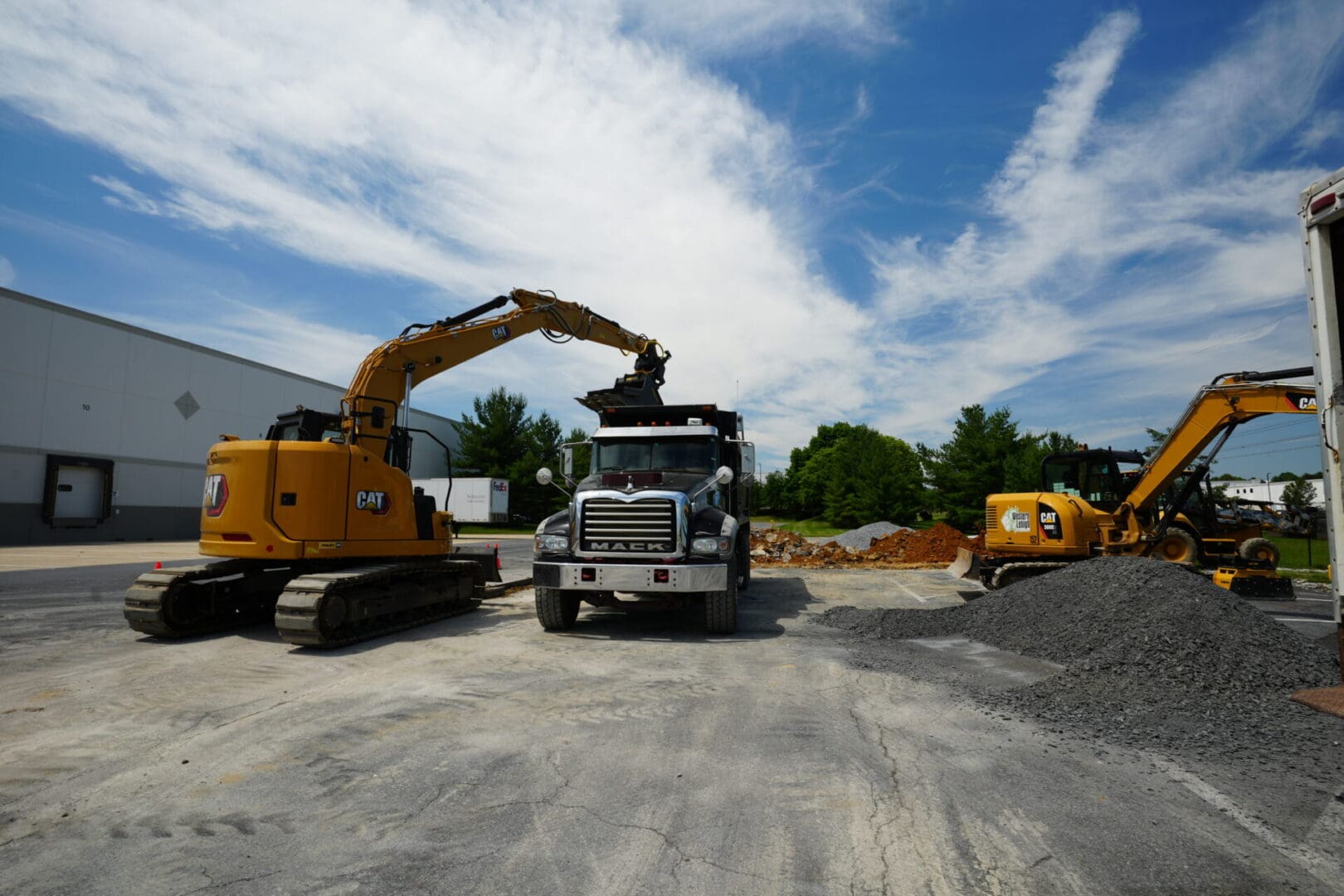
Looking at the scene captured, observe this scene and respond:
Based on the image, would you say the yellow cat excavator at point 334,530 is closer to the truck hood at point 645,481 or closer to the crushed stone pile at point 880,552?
the truck hood at point 645,481

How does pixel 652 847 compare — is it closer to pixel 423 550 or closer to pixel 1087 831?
pixel 1087 831

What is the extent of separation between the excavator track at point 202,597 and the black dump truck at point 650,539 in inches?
135

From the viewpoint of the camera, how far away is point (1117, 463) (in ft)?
41.2

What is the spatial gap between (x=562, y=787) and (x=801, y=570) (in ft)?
49.7

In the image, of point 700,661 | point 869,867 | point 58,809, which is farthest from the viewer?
point 700,661

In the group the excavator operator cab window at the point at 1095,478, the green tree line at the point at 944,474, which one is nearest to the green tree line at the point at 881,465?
the green tree line at the point at 944,474

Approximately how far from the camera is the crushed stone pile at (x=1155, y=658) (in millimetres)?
4383

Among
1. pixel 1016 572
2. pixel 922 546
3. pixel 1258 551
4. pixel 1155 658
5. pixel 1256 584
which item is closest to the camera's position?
pixel 1155 658

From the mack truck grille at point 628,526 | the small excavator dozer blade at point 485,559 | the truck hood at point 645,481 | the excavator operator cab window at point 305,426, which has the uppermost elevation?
the excavator operator cab window at point 305,426

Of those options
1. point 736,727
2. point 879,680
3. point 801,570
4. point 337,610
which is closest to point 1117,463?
point 801,570

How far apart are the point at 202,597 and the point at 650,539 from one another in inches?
210

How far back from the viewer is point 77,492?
26469 mm

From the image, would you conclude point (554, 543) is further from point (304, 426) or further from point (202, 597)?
point (202, 597)

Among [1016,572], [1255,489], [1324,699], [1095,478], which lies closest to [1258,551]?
[1095,478]
